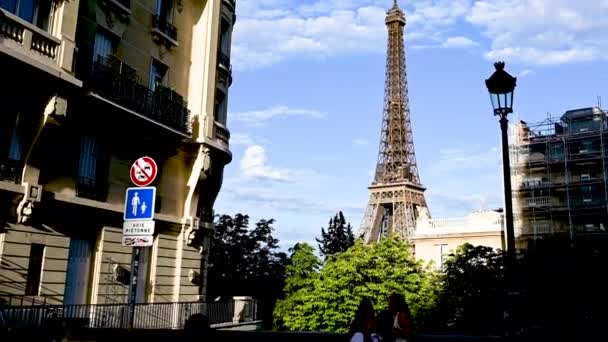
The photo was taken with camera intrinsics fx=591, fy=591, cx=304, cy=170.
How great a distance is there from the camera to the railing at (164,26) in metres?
20.4

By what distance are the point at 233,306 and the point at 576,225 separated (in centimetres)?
3344

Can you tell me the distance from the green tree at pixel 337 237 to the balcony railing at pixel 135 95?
1914 inches

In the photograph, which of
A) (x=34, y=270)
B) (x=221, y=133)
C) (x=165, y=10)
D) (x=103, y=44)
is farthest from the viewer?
(x=221, y=133)

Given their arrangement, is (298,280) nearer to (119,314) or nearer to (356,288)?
(356,288)

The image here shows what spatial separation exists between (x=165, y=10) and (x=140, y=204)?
13653 mm

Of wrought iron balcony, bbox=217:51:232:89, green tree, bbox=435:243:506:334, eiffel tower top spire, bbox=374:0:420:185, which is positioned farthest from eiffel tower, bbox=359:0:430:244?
wrought iron balcony, bbox=217:51:232:89

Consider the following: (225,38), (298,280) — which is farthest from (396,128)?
(225,38)

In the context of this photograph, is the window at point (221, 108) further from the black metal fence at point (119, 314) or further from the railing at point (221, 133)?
the black metal fence at point (119, 314)

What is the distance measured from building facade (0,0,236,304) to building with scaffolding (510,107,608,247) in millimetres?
32732

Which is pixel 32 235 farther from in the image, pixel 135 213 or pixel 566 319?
pixel 566 319

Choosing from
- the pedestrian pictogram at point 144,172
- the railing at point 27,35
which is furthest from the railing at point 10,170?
the pedestrian pictogram at point 144,172

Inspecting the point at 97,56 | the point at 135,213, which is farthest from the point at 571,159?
the point at 135,213

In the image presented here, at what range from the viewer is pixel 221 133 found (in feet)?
75.4

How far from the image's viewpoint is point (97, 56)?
1778 centimetres
